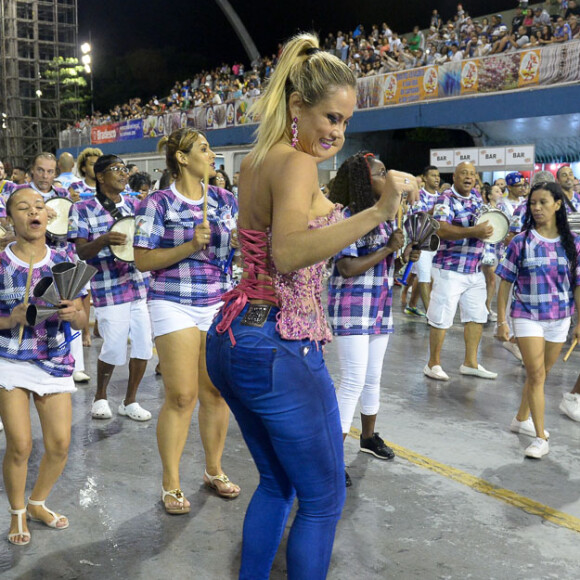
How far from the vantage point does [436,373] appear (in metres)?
6.89

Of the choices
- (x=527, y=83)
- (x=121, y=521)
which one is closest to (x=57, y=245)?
(x=121, y=521)

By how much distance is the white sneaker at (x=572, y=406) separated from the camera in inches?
223

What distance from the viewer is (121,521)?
379 cm

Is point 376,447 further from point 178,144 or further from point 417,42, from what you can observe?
point 417,42

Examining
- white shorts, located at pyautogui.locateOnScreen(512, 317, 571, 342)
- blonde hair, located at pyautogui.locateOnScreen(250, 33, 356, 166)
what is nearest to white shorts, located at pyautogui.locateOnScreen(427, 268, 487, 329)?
white shorts, located at pyautogui.locateOnScreen(512, 317, 571, 342)

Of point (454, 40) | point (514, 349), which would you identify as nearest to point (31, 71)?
point (454, 40)

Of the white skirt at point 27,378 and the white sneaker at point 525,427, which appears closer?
the white skirt at point 27,378

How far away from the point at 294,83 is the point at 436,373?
5015 mm

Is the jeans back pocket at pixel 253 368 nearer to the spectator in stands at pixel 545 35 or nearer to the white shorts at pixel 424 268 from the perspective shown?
the white shorts at pixel 424 268

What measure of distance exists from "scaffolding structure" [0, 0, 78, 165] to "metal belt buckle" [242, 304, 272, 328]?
136 feet

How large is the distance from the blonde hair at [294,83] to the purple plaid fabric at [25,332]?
1.65 meters

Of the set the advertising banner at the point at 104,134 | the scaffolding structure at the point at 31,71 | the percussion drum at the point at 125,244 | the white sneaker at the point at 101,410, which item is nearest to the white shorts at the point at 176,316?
the percussion drum at the point at 125,244

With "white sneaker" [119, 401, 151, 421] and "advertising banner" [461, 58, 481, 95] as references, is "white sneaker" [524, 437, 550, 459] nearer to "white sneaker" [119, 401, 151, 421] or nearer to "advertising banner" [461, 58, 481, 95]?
"white sneaker" [119, 401, 151, 421]

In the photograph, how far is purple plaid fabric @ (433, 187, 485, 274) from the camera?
22.5 ft
